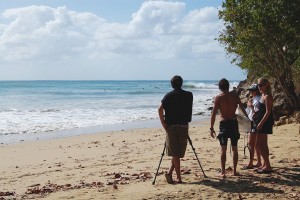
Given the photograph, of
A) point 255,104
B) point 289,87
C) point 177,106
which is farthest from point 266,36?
point 177,106

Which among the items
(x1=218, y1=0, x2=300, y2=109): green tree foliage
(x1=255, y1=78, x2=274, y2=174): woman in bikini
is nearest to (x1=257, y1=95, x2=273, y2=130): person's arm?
(x1=255, y1=78, x2=274, y2=174): woman in bikini

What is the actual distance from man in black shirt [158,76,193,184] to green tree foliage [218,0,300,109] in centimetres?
819

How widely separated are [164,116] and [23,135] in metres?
12.3

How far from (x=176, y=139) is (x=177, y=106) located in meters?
0.64

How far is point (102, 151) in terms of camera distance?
524 inches

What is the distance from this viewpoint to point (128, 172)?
30.5 feet

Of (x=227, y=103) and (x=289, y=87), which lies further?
(x=289, y=87)

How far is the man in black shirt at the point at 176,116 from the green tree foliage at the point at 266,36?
26.9 feet

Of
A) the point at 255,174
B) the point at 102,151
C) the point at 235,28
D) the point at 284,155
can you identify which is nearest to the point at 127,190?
the point at 255,174

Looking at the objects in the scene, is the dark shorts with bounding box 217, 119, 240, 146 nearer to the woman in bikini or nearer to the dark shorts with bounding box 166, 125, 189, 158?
the woman in bikini

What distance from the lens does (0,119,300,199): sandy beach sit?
720 centimetres

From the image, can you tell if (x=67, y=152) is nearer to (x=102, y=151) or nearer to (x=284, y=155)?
(x=102, y=151)

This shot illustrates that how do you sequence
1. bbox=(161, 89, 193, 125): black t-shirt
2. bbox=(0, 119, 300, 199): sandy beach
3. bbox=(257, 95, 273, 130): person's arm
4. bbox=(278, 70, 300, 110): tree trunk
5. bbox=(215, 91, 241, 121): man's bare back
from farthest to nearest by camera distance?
bbox=(278, 70, 300, 110): tree trunk
bbox=(257, 95, 273, 130): person's arm
bbox=(215, 91, 241, 121): man's bare back
bbox=(161, 89, 193, 125): black t-shirt
bbox=(0, 119, 300, 199): sandy beach

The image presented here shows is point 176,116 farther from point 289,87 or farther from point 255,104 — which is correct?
point 289,87
